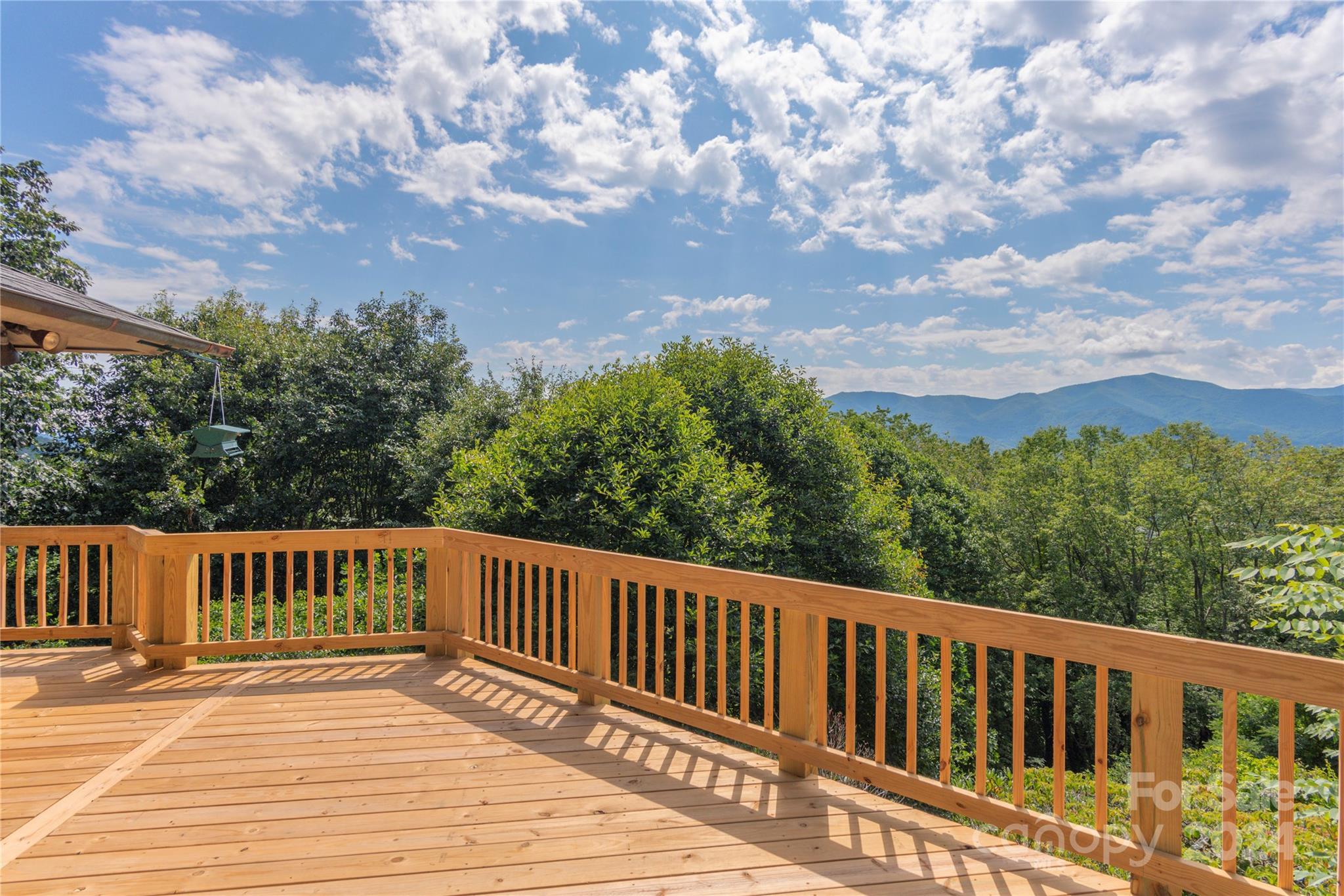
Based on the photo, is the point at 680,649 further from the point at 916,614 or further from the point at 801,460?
the point at 801,460

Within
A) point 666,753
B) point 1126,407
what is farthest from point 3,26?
point 1126,407

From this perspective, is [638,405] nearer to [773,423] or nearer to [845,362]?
[773,423]

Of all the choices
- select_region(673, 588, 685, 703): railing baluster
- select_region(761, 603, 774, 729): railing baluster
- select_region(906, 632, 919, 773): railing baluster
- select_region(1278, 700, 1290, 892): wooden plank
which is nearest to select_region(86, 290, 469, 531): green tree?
select_region(673, 588, 685, 703): railing baluster

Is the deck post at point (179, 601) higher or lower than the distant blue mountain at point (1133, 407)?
lower

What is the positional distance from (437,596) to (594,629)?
5.52 feet

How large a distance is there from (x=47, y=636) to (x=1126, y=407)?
165942 millimetres

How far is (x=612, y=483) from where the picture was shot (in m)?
5.74

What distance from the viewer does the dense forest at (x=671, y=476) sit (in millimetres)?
6078

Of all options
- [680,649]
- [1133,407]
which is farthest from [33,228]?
[1133,407]

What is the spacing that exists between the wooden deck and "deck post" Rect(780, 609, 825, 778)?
218 millimetres

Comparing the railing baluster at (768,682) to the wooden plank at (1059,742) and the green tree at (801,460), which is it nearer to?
the wooden plank at (1059,742)

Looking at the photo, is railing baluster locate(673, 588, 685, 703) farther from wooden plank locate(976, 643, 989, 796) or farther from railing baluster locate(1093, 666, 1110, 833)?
railing baluster locate(1093, 666, 1110, 833)

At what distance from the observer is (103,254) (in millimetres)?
12477

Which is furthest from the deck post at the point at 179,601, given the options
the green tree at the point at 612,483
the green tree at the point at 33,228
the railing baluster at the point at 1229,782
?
the green tree at the point at 33,228
